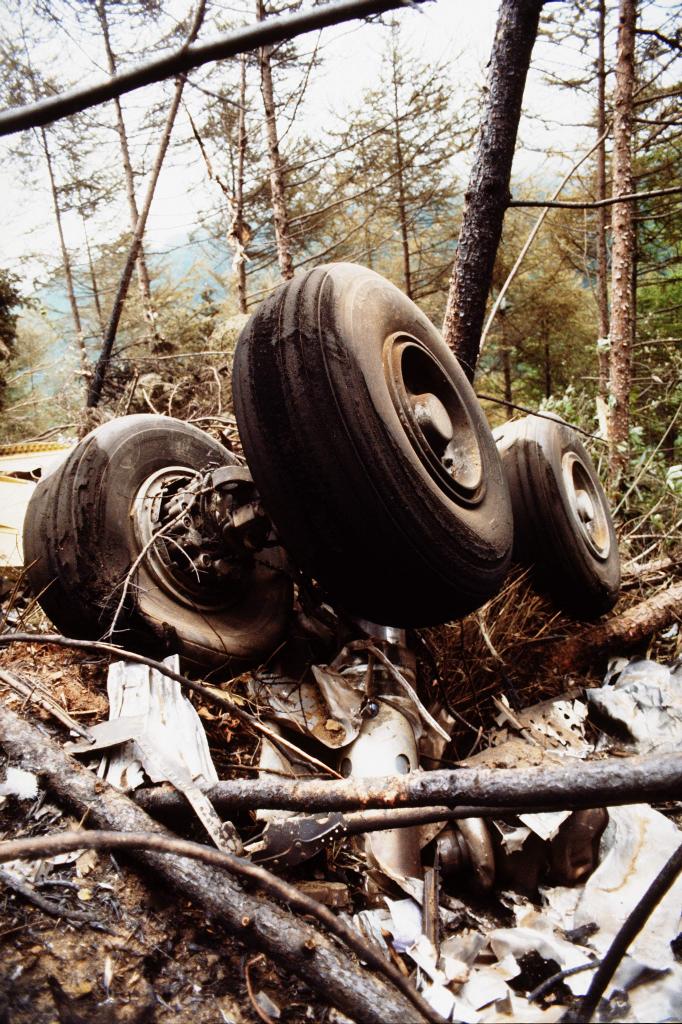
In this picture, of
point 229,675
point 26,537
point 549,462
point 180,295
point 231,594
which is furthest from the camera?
point 180,295

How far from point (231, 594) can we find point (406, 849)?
4.30 feet

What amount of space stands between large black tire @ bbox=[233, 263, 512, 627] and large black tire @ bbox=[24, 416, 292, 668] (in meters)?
0.63

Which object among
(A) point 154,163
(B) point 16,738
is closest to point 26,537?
(B) point 16,738

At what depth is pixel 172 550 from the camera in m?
2.55

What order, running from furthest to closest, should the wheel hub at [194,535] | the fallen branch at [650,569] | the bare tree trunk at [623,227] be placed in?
the bare tree trunk at [623,227], the fallen branch at [650,569], the wheel hub at [194,535]

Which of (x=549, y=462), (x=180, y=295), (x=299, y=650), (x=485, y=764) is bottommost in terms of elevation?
(x=485, y=764)

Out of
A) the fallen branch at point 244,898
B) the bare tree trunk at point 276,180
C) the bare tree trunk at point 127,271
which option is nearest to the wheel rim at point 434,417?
the fallen branch at point 244,898

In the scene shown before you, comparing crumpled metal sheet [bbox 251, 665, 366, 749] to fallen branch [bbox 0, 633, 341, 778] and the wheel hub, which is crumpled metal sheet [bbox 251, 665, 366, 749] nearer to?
fallen branch [bbox 0, 633, 341, 778]

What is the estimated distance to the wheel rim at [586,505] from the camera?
339 centimetres

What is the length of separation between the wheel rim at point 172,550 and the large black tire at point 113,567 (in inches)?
0.8

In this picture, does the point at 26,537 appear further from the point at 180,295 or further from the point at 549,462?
the point at 180,295

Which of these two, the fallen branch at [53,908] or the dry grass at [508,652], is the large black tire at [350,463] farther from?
the fallen branch at [53,908]

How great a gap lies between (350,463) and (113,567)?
105 cm

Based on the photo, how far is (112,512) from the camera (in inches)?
93.7
